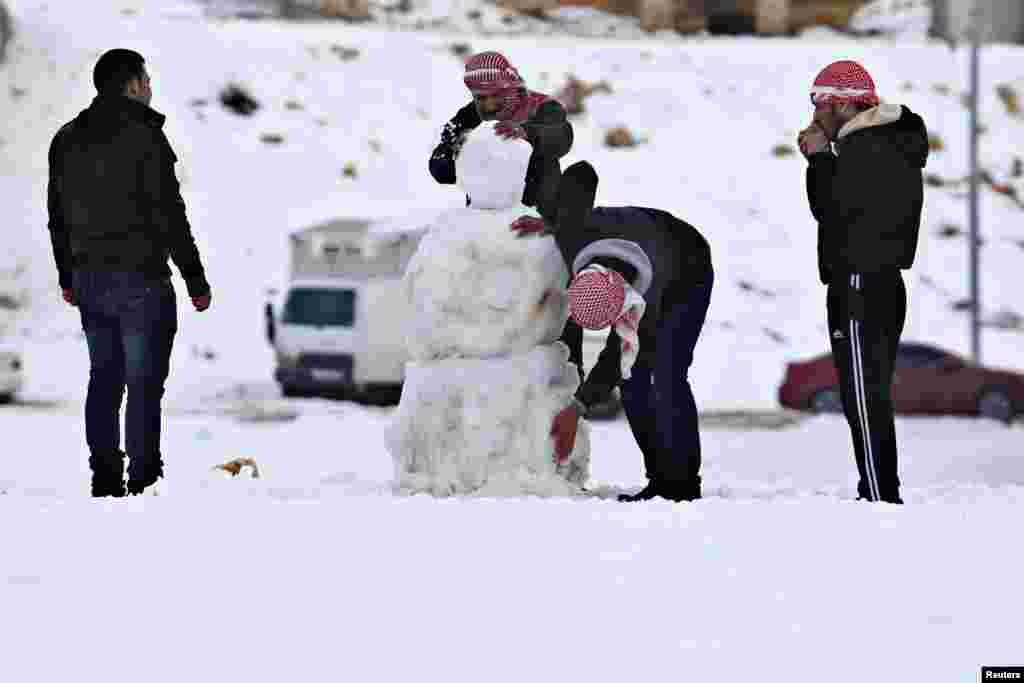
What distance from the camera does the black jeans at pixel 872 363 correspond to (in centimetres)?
891

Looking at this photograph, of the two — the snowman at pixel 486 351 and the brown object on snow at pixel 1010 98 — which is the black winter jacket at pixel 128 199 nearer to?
the snowman at pixel 486 351

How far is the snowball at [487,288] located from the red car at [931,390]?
1695cm

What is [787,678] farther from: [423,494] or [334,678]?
[423,494]

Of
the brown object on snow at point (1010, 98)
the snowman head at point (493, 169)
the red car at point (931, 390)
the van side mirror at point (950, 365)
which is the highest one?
the snowman head at point (493, 169)

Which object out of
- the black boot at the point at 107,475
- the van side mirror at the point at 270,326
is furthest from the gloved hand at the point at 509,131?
the van side mirror at the point at 270,326

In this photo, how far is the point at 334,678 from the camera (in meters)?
5.63

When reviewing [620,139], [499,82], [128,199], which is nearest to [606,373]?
[499,82]

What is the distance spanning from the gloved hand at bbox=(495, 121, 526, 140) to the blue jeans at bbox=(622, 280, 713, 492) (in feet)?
3.10

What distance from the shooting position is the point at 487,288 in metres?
9.05

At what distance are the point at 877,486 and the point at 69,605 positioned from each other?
3.76 meters

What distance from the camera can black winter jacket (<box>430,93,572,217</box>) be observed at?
9.44 m

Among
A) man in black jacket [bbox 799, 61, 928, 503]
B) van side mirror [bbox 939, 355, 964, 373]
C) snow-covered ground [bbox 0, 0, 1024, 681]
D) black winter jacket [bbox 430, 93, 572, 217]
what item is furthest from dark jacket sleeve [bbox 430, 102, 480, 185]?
van side mirror [bbox 939, 355, 964, 373]

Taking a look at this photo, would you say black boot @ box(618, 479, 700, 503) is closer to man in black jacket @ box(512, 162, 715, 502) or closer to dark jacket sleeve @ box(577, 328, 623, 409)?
man in black jacket @ box(512, 162, 715, 502)

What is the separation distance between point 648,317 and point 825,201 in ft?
2.99
